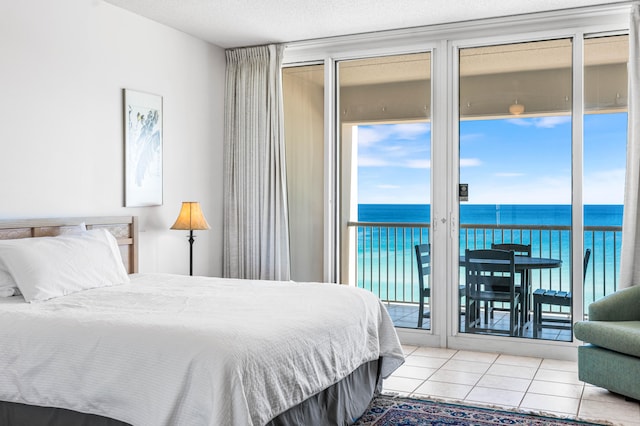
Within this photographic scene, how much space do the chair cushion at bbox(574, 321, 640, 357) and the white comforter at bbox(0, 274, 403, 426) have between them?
1.67m

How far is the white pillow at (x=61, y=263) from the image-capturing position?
3301 mm

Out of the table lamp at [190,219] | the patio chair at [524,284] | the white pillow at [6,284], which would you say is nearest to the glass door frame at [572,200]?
the patio chair at [524,284]

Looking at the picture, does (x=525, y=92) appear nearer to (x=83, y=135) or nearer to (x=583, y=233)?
(x=583, y=233)

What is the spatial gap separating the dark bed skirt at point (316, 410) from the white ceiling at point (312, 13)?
2.59 m

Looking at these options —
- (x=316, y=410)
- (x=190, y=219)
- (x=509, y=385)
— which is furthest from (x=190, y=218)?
(x=509, y=385)

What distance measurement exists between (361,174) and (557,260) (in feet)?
5.87

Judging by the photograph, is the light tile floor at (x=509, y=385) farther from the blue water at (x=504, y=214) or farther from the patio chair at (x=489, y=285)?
the blue water at (x=504, y=214)

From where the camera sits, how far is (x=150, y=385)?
7.61 ft

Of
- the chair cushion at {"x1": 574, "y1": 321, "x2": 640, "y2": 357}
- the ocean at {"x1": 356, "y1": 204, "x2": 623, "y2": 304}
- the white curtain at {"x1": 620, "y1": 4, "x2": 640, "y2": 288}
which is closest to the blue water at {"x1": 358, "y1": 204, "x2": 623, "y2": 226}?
the ocean at {"x1": 356, "y1": 204, "x2": 623, "y2": 304}

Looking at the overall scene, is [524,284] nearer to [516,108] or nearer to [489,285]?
[489,285]

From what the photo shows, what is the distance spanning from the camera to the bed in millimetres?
2303

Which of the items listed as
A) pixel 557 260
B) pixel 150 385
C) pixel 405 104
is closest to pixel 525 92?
pixel 405 104

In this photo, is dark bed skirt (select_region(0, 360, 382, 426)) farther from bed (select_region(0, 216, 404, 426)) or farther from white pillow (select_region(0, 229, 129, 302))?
white pillow (select_region(0, 229, 129, 302))

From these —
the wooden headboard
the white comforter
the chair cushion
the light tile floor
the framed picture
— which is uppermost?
the framed picture
